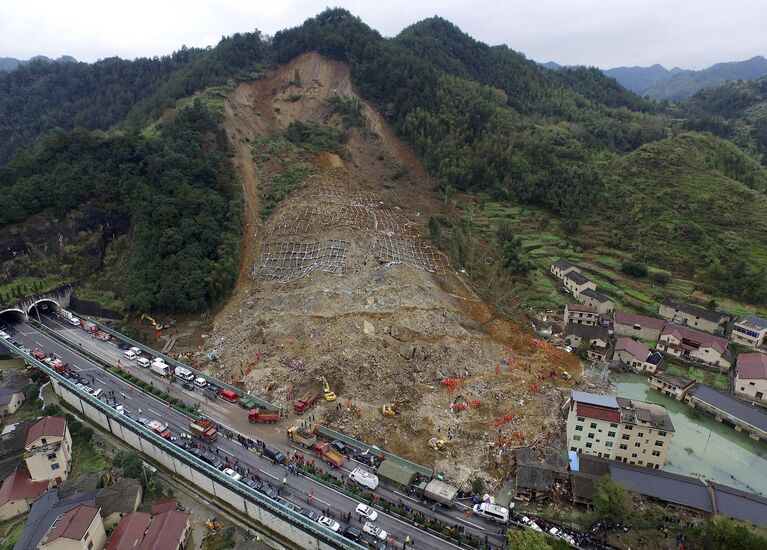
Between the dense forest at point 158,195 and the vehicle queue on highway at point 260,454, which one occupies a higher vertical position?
the dense forest at point 158,195

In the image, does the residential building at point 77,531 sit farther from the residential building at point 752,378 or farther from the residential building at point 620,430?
the residential building at point 752,378

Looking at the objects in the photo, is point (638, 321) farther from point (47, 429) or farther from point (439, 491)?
point (47, 429)

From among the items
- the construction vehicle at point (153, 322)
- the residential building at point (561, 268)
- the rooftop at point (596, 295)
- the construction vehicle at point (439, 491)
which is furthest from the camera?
the residential building at point (561, 268)

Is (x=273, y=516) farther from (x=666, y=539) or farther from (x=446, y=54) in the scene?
(x=446, y=54)

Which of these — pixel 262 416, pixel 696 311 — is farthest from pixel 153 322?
pixel 696 311

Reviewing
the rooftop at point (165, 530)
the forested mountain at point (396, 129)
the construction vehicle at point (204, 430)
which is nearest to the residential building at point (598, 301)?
the forested mountain at point (396, 129)

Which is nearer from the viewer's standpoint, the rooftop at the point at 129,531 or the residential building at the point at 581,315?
the rooftop at the point at 129,531

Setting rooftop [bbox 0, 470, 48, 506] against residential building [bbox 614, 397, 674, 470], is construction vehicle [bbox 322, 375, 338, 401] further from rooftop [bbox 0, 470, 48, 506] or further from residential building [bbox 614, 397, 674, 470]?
residential building [bbox 614, 397, 674, 470]

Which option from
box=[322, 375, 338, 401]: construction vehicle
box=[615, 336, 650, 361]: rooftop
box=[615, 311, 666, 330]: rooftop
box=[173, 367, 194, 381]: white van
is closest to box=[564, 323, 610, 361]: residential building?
box=[615, 336, 650, 361]: rooftop
